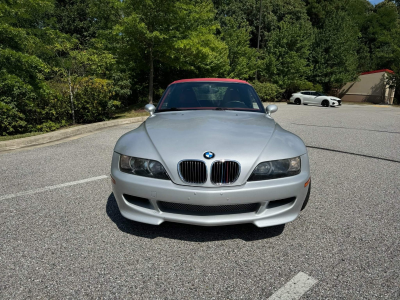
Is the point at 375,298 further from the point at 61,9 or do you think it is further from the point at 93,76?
the point at 61,9

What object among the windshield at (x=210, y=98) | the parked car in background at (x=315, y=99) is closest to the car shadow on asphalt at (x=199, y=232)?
the windshield at (x=210, y=98)

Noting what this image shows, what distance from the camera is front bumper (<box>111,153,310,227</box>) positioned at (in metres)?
2.26

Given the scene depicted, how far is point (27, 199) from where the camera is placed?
3564 mm

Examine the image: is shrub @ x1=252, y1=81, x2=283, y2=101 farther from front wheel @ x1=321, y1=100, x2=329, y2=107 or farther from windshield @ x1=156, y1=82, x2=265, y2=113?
windshield @ x1=156, y1=82, x2=265, y2=113

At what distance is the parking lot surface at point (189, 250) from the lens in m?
1.97

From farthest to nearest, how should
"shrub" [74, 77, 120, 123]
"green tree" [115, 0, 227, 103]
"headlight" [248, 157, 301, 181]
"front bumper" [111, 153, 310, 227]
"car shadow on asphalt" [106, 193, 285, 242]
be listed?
"green tree" [115, 0, 227, 103] < "shrub" [74, 77, 120, 123] < "car shadow on asphalt" [106, 193, 285, 242] < "headlight" [248, 157, 301, 181] < "front bumper" [111, 153, 310, 227]

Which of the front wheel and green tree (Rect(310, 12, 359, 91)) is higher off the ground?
green tree (Rect(310, 12, 359, 91))

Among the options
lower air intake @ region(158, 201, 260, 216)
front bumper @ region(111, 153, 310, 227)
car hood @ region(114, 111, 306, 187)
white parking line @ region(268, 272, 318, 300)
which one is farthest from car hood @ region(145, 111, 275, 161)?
white parking line @ region(268, 272, 318, 300)

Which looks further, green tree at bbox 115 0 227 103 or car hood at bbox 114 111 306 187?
green tree at bbox 115 0 227 103

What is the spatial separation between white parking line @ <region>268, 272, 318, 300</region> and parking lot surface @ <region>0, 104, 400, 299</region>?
1 cm

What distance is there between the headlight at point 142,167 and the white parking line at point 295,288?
3.90ft

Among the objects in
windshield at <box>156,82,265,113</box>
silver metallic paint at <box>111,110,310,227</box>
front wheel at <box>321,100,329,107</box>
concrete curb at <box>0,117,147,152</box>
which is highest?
windshield at <box>156,82,265,113</box>

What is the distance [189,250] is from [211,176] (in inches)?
27.0

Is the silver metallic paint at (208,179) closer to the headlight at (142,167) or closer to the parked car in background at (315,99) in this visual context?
the headlight at (142,167)
